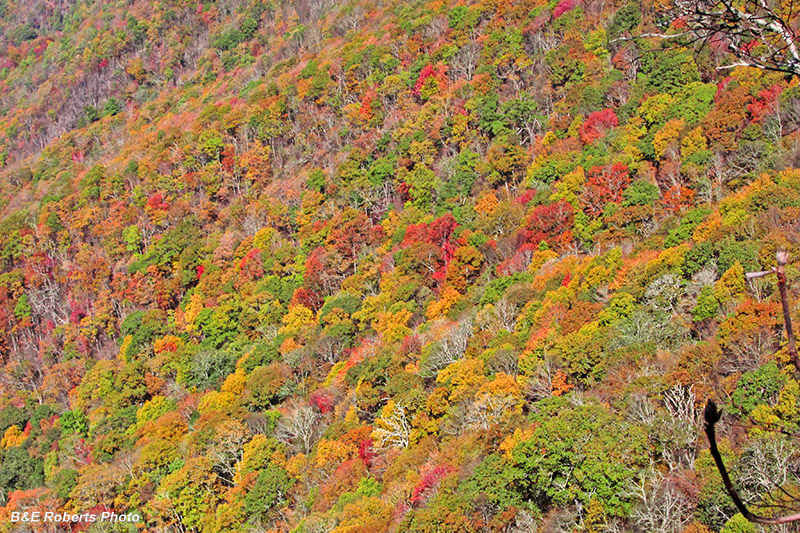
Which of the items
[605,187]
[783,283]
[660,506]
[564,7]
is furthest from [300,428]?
[564,7]

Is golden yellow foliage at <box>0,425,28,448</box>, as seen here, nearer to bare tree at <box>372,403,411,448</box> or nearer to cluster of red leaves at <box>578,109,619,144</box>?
bare tree at <box>372,403,411,448</box>

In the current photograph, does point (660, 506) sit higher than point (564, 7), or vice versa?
point (660, 506)

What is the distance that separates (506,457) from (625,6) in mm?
56312

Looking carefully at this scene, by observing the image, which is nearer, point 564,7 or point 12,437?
point 12,437

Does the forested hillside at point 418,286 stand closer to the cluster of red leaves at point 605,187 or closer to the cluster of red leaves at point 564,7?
the cluster of red leaves at point 605,187

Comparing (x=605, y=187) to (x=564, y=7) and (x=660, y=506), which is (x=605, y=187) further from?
(x=564, y=7)

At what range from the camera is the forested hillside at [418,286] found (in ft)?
94.0

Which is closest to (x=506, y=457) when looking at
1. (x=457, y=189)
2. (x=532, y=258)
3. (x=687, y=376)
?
(x=687, y=376)

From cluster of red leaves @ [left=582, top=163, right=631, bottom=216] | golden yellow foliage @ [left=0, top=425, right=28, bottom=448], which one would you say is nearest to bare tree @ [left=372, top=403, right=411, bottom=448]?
cluster of red leaves @ [left=582, top=163, right=631, bottom=216]

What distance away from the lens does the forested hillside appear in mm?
28641

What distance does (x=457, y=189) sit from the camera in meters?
65.3

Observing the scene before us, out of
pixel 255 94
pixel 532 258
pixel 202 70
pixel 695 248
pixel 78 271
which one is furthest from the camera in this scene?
pixel 202 70

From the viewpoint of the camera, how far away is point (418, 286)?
55.8 metres

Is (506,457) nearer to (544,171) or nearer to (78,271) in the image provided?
(544,171)
